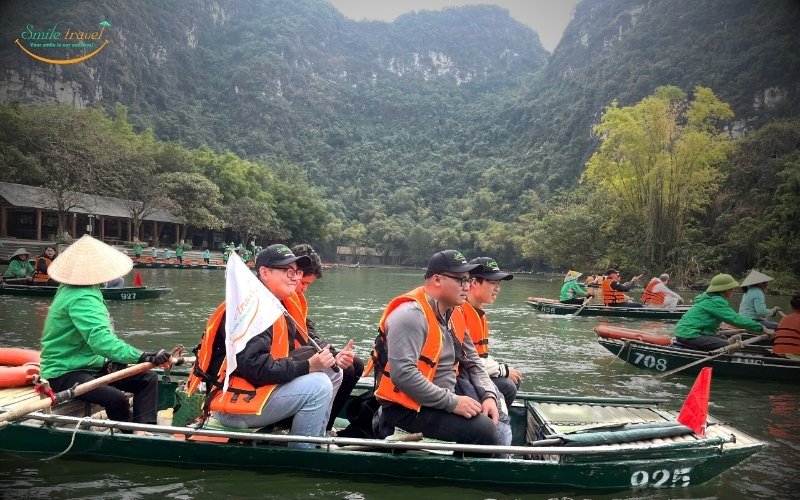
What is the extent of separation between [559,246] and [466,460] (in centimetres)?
4003

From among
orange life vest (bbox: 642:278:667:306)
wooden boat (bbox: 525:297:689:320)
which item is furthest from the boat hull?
orange life vest (bbox: 642:278:667:306)

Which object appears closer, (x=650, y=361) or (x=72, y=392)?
(x=72, y=392)

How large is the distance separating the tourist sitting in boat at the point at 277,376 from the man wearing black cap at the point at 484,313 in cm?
143

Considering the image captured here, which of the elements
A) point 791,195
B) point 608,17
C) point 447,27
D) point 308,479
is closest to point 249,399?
point 308,479

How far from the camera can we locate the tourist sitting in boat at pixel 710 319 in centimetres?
930

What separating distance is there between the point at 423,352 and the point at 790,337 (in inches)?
311

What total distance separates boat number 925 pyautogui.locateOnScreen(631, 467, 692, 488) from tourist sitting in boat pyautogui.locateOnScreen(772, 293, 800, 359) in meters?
5.94

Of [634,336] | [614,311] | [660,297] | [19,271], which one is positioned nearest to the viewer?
[634,336]

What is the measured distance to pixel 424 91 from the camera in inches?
5463

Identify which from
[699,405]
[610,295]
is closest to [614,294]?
[610,295]

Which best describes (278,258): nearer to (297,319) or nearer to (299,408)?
(297,319)

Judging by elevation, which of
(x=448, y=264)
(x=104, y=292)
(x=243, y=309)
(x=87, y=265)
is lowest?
(x=104, y=292)

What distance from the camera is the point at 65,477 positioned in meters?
5.01

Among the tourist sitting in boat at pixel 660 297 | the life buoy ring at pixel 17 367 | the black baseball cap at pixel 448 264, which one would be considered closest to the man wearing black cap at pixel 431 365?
the black baseball cap at pixel 448 264
